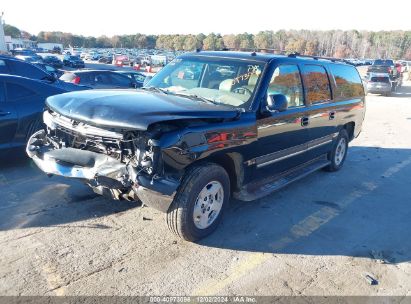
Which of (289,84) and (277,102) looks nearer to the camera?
(277,102)

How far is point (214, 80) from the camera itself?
475 cm

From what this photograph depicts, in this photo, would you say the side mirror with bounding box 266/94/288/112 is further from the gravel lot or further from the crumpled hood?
the gravel lot

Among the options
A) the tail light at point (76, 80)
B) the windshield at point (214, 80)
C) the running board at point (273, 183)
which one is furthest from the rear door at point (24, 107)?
the tail light at point (76, 80)

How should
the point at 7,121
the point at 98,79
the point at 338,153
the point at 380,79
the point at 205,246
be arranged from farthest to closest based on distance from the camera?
the point at 380,79 → the point at 98,79 → the point at 338,153 → the point at 7,121 → the point at 205,246

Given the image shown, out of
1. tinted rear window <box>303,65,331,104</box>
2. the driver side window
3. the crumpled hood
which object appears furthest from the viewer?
tinted rear window <box>303,65,331,104</box>

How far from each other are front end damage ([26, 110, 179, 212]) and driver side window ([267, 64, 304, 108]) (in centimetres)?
186

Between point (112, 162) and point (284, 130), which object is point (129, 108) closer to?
point (112, 162)

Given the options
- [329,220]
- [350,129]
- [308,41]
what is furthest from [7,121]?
[308,41]

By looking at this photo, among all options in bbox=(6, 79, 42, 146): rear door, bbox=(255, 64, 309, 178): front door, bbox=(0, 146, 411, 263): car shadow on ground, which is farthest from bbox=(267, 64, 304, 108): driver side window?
bbox=(6, 79, 42, 146): rear door

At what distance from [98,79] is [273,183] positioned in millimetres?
→ 9518

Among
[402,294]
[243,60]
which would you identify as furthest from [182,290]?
[243,60]

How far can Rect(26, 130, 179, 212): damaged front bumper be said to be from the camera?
338 centimetres

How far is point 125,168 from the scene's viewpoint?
3.49m

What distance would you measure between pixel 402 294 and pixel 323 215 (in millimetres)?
Answer: 1629
